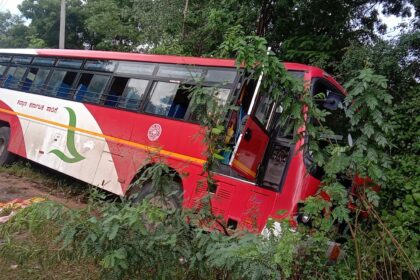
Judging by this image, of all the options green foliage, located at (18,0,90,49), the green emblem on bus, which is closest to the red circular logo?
the green emblem on bus

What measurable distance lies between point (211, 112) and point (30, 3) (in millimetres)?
30673

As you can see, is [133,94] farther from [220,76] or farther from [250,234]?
[250,234]

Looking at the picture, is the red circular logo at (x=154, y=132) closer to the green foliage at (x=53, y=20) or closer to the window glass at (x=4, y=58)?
the window glass at (x=4, y=58)

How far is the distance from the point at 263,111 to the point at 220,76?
123cm

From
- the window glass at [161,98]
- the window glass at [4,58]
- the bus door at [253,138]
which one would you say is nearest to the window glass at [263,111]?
the bus door at [253,138]

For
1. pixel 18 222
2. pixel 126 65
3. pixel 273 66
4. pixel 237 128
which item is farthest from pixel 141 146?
pixel 273 66

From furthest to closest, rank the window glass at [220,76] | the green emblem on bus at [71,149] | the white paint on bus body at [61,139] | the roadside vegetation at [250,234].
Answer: the green emblem on bus at [71,149]
the white paint on bus body at [61,139]
the window glass at [220,76]
the roadside vegetation at [250,234]

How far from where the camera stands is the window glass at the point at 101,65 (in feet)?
24.8

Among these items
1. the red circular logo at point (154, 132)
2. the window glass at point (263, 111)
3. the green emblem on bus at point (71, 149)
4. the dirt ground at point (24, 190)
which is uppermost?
the window glass at point (263, 111)

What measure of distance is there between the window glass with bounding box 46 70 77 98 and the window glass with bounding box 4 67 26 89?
144 centimetres

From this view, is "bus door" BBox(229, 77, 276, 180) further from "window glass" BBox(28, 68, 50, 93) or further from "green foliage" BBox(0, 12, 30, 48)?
"green foliage" BBox(0, 12, 30, 48)

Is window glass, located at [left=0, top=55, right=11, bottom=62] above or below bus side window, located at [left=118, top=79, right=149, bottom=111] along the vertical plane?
above

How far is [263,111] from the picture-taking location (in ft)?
15.8

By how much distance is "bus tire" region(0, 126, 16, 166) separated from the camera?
954 centimetres
